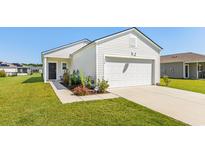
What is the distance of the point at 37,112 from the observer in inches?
208

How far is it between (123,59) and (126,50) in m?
0.69

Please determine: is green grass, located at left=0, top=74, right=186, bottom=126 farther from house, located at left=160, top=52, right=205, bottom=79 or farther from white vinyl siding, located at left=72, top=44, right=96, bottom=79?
house, located at left=160, top=52, right=205, bottom=79

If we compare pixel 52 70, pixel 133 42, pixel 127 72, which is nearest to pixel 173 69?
pixel 133 42

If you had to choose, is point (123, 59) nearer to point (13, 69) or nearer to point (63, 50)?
point (63, 50)

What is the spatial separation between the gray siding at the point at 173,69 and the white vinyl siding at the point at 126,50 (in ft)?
40.0

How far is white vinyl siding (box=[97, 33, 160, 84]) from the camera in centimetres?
989

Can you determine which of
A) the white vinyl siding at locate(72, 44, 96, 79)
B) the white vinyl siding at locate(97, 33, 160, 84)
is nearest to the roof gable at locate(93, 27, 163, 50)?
the white vinyl siding at locate(97, 33, 160, 84)

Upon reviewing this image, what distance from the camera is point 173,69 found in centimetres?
2405
